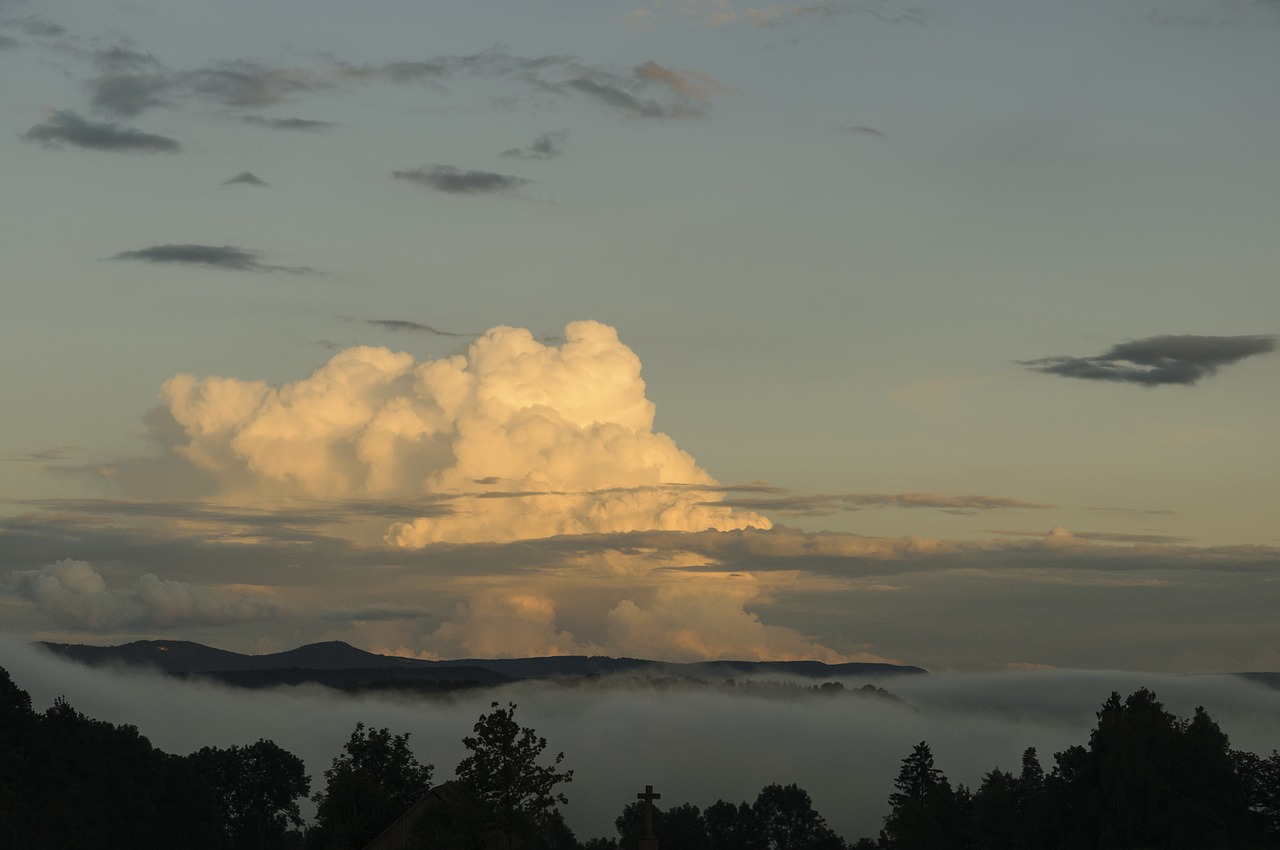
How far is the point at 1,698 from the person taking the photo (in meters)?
122

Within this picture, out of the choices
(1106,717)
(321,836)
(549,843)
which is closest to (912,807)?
(1106,717)

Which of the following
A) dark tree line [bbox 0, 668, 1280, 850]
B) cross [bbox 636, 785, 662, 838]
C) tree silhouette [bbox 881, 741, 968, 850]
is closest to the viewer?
cross [bbox 636, 785, 662, 838]

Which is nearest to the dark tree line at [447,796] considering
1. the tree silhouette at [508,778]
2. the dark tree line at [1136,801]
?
the dark tree line at [1136,801]

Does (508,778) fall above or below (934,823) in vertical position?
above

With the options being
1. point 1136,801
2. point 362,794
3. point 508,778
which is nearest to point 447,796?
point 362,794

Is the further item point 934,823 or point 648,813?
point 934,823

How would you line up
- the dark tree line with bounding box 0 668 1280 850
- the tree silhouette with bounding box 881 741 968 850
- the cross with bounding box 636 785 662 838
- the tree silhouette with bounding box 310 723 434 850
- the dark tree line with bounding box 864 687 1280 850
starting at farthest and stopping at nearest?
the tree silhouette with bounding box 881 741 968 850, the dark tree line with bounding box 864 687 1280 850, the dark tree line with bounding box 0 668 1280 850, the tree silhouette with bounding box 310 723 434 850, the cross with bounding box 636 785 662 838

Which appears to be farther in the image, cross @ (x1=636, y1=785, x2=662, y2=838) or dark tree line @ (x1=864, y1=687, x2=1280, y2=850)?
dark tree line @ (x1=864, y1=687, x2=1280, y2=850)

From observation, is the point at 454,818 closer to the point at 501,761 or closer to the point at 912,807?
the point at 501,761

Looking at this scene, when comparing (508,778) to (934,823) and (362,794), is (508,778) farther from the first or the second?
(934,823)

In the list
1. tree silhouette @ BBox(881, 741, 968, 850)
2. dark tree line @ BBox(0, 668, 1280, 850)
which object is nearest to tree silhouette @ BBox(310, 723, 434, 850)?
dark tree line @ BBox(0, 668, 1280, 850)

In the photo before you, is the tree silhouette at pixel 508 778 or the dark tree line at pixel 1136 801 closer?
the tree silhouette at pixel 508 778

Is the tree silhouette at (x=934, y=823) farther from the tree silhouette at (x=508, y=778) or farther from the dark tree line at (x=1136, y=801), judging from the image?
the tree silhouette at (x=508, y=778)

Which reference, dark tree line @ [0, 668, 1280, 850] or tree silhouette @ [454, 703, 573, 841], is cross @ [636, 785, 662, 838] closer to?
tree silhouette @ [454, 703, 573, 841]
